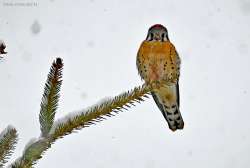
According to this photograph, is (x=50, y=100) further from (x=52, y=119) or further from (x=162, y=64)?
(x=162, y=64)

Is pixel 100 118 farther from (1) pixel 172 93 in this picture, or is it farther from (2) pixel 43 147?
(1) pixel 172 93

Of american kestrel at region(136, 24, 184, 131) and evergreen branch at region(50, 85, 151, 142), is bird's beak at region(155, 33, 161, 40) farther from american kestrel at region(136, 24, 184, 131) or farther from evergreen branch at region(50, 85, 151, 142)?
evergreen branch at region(50, 85, 151, 142)

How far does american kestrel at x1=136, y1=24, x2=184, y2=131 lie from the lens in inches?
83.0

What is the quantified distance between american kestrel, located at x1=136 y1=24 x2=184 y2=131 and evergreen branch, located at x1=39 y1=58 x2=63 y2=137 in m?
1.58

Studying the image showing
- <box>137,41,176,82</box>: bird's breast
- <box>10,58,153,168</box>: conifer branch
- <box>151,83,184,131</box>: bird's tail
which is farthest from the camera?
<box>151,83,184,131</box>: bird's tail

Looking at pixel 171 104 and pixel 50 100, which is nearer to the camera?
pixel 50 100

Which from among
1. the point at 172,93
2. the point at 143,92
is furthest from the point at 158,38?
the point at 143,92

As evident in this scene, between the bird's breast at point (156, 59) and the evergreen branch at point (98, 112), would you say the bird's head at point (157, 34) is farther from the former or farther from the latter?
the evergreen branch at point (98, 112)

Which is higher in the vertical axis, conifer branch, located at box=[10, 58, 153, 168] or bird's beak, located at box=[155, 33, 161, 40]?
bird's beak, located at box=[155, 33, 161, 40]

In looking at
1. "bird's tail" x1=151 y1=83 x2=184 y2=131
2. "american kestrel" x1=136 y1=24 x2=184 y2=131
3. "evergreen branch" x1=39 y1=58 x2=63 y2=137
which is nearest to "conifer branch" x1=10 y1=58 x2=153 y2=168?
"evergreen branch" x1=39 y1=58 x2=63 y2=137

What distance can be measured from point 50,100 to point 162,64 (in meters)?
1.69

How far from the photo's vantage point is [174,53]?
86.1 inches

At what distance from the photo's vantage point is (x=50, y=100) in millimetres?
482

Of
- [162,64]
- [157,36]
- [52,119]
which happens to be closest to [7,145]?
[52,119]
